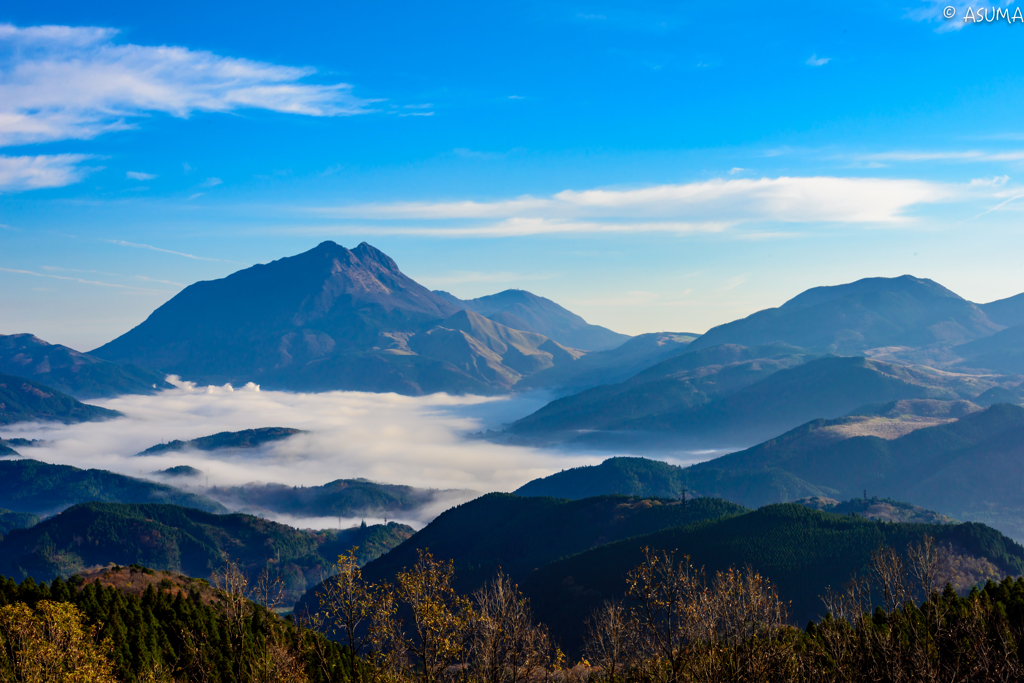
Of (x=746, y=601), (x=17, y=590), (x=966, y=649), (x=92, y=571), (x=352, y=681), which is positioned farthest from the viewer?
(x=92, y=571)

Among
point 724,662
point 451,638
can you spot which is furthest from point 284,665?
point 724,662

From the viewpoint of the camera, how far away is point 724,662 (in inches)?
2544

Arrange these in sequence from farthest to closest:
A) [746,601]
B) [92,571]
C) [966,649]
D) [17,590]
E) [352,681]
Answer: [92,571] → [17,590] → [746,601] → [352,681] → [966,649]

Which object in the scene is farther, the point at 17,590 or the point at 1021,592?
the point at 17,590

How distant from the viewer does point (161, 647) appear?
117 m

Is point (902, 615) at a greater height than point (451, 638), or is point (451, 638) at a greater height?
point (451, 638)

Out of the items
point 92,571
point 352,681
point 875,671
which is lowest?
point 92,571

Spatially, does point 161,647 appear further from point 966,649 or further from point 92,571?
point 966,649

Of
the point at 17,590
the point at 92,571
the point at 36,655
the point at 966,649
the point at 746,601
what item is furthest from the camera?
the point at 92,571

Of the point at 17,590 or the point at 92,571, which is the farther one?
the point at 92,571

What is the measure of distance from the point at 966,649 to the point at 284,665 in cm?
6003

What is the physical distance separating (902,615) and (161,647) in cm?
11066


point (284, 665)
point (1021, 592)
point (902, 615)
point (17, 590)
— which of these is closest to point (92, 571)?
point (17, 590)

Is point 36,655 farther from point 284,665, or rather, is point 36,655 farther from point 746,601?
point 746,601
